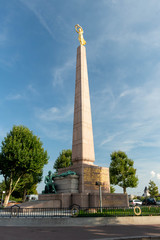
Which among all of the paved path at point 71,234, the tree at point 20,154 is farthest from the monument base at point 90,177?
the tree at point 20,154

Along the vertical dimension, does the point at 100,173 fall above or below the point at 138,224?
above

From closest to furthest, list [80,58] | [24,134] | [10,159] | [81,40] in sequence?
[80,58]
[81,40]
[10,159]
[24,134]

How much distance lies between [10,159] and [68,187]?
51.4 ft

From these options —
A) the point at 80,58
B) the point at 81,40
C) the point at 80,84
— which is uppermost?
the point at 81,40

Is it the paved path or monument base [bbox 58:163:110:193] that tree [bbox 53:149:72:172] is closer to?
monument base [bbox 58:163:110:193]

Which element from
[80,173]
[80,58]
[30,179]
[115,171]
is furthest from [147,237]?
[30,179]

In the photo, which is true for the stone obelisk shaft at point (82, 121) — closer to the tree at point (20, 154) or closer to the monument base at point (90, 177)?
the monument base at point (90, 177)

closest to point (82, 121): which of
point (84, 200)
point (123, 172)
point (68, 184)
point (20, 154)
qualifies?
point (68, 184)

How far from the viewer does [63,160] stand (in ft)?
160

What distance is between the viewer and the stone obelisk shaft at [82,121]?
20420 millimetres

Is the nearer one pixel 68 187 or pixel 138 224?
pixel 138 224

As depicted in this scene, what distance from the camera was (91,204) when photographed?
647 inches

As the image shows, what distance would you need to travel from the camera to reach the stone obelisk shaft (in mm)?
20420

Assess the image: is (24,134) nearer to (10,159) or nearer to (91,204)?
(10,159)
